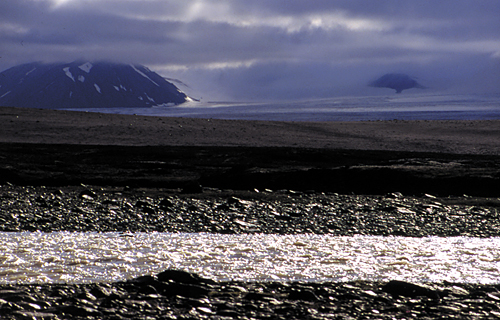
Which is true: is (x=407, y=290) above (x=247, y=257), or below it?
above

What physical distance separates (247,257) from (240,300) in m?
1.85

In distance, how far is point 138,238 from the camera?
27.8ft

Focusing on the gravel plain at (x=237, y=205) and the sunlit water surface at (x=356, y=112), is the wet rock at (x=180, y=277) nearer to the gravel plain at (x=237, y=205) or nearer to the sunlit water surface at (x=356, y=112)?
the gravel plain at (x=237, y=205)

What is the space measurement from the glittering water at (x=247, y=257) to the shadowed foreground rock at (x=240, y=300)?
373mm

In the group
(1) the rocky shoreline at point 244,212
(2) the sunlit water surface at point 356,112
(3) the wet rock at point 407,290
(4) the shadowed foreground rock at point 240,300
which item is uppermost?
(2) the sunlit water surface at point 356,112

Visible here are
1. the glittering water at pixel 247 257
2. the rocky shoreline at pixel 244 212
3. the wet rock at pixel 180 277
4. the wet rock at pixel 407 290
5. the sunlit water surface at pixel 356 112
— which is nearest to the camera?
the wet rock at pixel 407 290

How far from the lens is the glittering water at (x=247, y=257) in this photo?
20.9 ft

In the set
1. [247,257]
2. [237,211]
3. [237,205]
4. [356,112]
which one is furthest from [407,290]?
[356,112]

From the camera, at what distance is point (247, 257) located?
7254 mm

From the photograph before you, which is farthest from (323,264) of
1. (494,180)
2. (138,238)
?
(494,180)

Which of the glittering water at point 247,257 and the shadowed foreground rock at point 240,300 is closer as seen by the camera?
the shadowed foreground rock at point 240,300

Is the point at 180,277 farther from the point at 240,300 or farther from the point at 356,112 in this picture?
the point at 356,112

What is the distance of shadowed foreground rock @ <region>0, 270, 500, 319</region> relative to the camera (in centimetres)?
500

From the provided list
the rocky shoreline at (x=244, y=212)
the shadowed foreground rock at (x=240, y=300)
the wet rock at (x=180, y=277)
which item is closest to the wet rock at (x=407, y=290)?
the shadowed foreground rock at (x=240, y=300)
